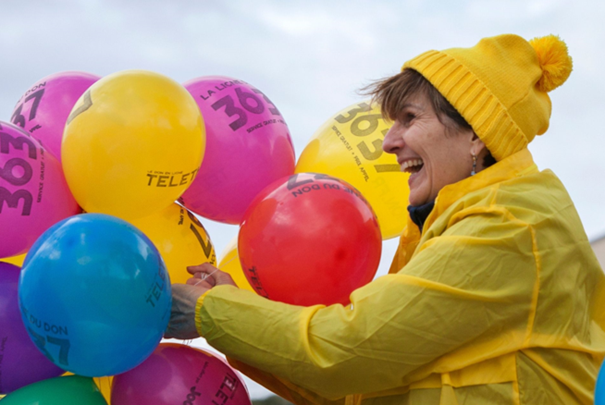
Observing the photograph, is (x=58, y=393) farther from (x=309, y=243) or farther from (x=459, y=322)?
(x=459, y=322)

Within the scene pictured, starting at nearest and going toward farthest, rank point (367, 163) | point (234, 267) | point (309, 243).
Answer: point (309, 243) < point (367, 163) < point (234, 267)

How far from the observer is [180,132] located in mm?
1826

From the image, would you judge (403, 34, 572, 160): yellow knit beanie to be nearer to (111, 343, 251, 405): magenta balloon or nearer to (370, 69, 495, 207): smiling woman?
(370, 69, 495, 207): smiling woman

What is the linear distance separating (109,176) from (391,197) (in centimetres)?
100

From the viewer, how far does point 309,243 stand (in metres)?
1.82

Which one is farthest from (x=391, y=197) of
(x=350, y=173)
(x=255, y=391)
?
(x=255, y=391)

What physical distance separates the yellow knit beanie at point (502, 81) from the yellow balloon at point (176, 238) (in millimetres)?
881

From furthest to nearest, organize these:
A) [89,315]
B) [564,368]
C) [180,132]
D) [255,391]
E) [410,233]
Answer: [255,391], [410,233], [180,132], [564,368], [89,315]

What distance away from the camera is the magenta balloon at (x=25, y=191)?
5.76ft

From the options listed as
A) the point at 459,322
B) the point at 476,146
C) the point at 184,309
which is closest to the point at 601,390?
the point at 459,322

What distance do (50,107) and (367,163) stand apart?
1088 mm

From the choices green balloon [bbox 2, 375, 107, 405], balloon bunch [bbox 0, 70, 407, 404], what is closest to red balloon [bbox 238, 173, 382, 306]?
balloon bunch [bbox 0, 70, 407, 404]

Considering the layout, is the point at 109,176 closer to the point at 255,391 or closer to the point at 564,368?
the point at 255,391

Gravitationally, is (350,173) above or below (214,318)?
above
